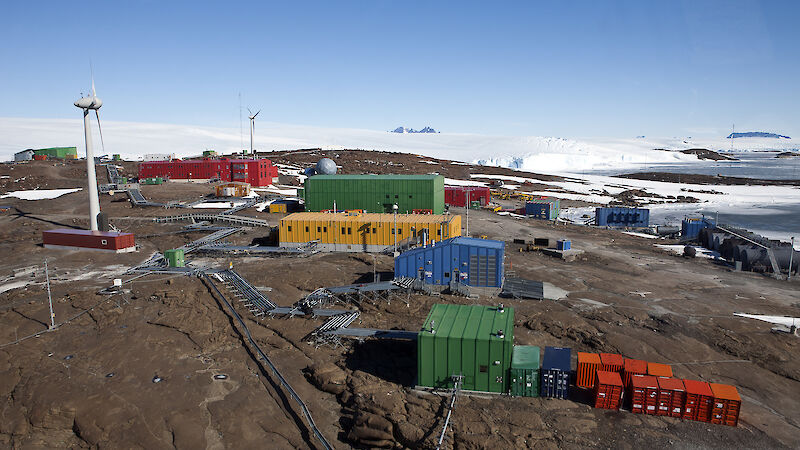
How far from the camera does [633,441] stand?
19.8 metres

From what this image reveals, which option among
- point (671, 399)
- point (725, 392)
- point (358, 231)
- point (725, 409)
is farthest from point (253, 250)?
point (725, 409)

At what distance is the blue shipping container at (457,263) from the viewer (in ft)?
123

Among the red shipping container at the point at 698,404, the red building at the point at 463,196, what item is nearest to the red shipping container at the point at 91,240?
the red shipping container at the point at 698,404

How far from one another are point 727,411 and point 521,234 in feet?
Answer: 139

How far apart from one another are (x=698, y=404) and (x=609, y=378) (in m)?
3.45

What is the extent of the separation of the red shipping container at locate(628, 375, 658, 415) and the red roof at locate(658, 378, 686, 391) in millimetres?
263

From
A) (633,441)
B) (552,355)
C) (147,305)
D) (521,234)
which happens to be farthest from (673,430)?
(521,234)

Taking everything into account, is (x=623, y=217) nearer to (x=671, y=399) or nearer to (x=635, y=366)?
(x=635, y=366)

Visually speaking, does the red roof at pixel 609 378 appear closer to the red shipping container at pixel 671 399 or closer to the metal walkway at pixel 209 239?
the red shipping container at pixel 671 399

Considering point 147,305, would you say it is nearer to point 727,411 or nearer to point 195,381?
point 195,381

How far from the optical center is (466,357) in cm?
2344

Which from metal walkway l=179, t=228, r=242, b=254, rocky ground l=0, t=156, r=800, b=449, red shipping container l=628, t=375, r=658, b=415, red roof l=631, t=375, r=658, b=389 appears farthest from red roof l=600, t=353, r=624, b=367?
metal walkway l=179, t=228, r=242, b=254

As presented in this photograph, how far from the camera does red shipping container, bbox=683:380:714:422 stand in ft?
68.9

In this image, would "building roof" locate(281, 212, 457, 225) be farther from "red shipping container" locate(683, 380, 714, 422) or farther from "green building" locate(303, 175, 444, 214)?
"red shipping container" locate(683, 380, 714, 422)
